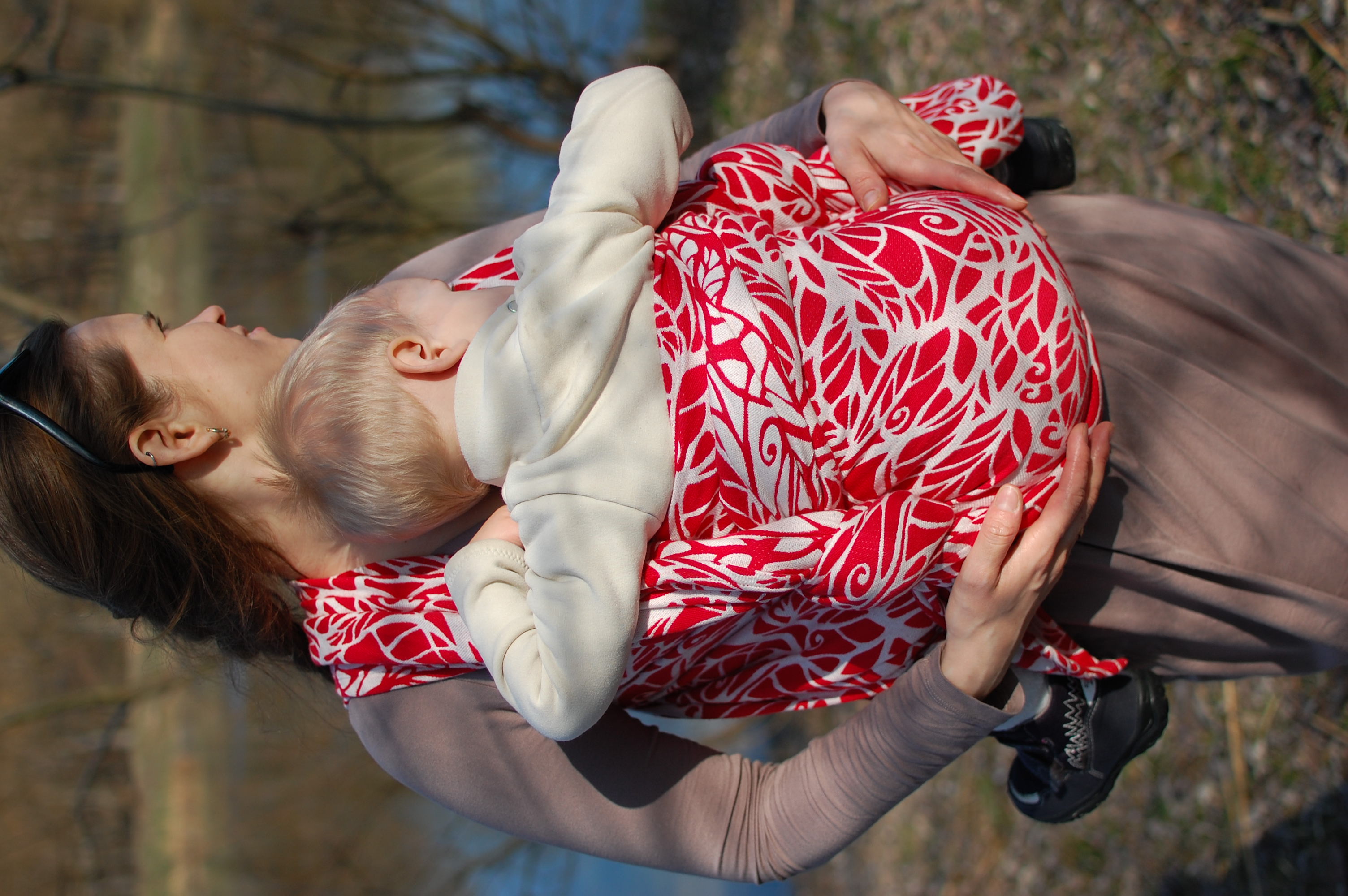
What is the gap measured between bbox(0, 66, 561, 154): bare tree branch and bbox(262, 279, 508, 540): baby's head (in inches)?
120

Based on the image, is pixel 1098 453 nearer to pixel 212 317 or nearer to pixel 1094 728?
pixel 1094 728

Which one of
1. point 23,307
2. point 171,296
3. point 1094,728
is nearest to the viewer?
point 1094,728

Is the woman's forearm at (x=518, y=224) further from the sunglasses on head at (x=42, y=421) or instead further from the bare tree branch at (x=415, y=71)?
the bare tree branch at (x=415, y=71)

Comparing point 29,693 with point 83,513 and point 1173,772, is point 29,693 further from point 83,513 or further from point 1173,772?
point 1173,772

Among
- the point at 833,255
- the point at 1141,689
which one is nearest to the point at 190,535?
the point at 833,255

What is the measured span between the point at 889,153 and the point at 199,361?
3.24ft

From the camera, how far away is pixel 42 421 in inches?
41.8

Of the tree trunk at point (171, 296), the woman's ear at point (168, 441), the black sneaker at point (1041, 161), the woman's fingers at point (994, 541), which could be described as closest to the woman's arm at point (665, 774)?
the woman's fingers at point (994, 541)

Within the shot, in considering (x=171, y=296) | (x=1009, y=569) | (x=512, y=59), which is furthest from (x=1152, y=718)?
(x=171, y=296)

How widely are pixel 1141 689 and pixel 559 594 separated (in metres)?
0.96

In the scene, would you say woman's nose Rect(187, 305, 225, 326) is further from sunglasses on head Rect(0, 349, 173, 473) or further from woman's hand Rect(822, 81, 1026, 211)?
woman's hand Rect(822, 81, 1026, 211)

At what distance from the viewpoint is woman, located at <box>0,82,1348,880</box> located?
42.9 inches

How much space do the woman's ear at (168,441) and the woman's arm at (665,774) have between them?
0.40m

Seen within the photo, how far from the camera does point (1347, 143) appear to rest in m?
2.20
